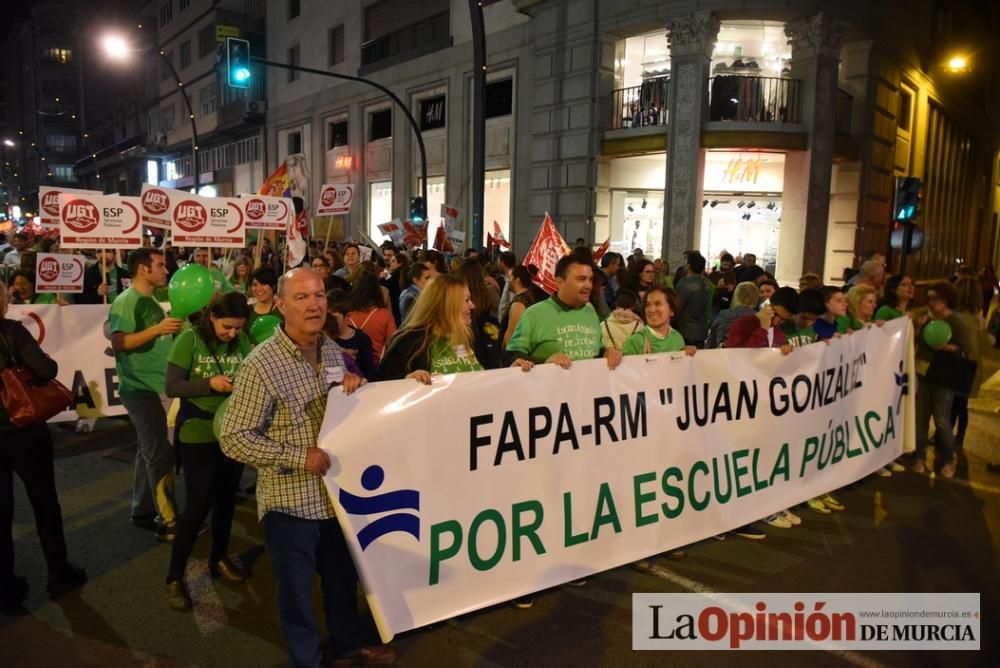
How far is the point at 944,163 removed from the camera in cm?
2819

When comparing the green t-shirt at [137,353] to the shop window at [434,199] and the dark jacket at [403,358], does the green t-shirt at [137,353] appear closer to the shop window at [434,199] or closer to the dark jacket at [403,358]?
the dark jacket at [403,358]

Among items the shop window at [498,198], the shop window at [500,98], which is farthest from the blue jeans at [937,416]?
the shop window at [500,98]

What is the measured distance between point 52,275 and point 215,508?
555 centimetres

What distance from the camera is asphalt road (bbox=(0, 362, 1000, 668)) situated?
342 cm

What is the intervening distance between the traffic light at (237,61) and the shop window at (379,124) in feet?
45.6

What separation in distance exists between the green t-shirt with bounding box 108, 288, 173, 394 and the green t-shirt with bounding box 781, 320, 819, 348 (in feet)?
14.4

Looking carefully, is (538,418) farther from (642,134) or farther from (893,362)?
(642,134)

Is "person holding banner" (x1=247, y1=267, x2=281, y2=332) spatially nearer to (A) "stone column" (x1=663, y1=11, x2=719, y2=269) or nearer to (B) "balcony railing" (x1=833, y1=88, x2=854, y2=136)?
(A) "stone column" (x1=663, y1=11, x2=719, y2=269)

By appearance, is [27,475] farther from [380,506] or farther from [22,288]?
[22,288]

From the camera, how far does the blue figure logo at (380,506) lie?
307 cm

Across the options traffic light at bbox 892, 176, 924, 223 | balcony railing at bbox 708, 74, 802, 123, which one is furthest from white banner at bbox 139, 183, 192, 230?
balcony railing at bbox 708, 74, 802, 123

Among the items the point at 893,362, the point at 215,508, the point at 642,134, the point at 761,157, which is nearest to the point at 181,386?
the point at 215,508

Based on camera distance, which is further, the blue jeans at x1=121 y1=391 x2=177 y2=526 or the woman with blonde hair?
the blue jeans at x1=121 y1=391 x2=177 y2=526

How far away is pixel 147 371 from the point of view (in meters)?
4.65
